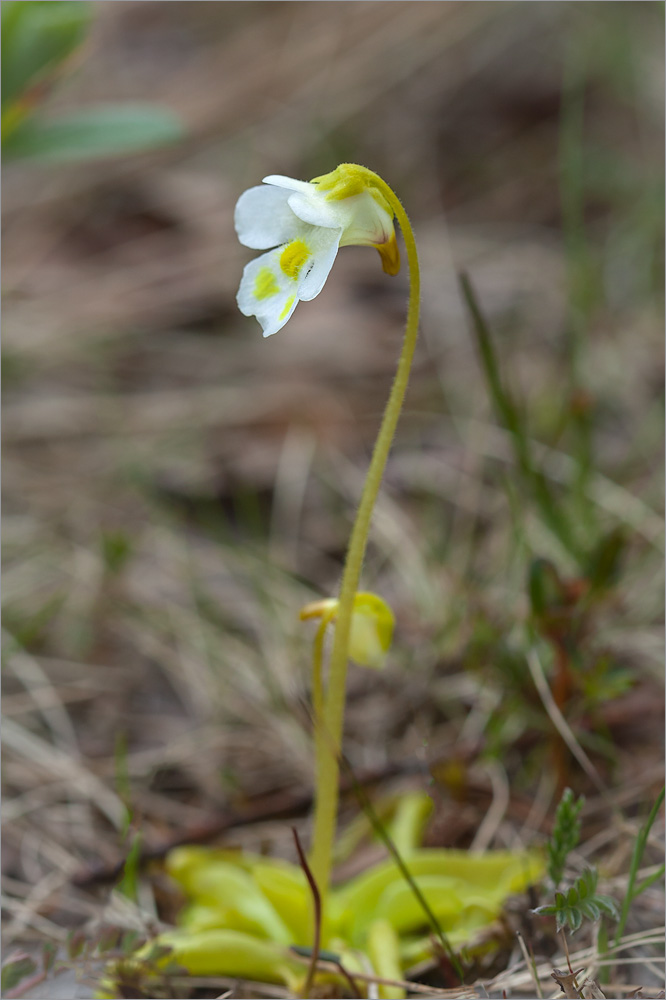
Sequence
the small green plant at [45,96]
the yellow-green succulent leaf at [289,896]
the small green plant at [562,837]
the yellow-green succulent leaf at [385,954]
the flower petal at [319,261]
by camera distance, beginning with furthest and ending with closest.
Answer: the small green plant at [45,96] < the yellow-green succulent leaf at [289,896] < the yellow-green succulent leaf at [385,954] < the small green plant at [562,837] < the flower petal at [319,261]

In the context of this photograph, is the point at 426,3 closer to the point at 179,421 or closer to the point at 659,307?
the point at 659,307

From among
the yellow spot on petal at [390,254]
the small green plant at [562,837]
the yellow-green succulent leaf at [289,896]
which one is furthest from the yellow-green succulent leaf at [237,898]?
the yellow spot on petal at [390,254]

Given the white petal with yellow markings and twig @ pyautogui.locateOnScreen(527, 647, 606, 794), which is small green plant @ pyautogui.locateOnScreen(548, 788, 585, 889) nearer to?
twig @ pyautogui.locateOnScreen(527, 647, 606, 794)


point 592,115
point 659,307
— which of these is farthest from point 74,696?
point 592,115

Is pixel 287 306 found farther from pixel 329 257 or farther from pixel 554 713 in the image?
pixel 554 713

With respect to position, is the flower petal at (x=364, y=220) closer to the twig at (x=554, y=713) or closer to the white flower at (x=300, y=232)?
the white flower at (x=300, y=232)

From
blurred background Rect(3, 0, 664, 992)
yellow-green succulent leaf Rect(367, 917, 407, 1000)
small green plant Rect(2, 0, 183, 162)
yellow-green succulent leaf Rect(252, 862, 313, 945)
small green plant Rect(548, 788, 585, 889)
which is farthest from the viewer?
small green plant Rect(2, 0, 183, 162)

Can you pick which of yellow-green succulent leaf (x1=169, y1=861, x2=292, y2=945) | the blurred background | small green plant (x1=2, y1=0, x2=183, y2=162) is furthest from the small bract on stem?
small green plant (x1=2, y1=0, x2=183, y2=162)

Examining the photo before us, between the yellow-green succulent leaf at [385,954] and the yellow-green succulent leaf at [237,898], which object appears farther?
the yellow-green succulent leaf at [237,898]
